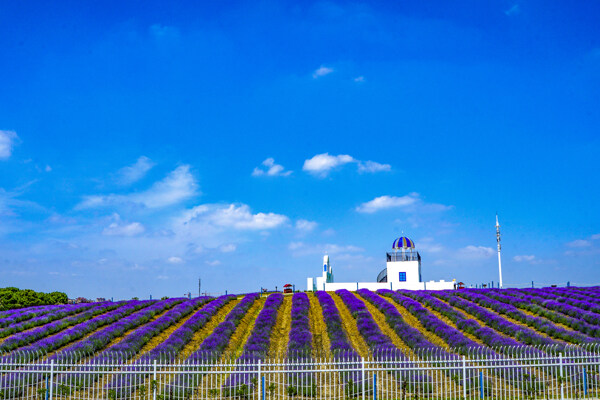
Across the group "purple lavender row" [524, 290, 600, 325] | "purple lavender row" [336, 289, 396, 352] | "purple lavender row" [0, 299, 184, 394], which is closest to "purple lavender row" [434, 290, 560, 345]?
"purple lavender row" [524, 290, 600, 325]

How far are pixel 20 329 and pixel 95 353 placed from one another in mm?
10023

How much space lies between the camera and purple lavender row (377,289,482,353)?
2873 centimetres

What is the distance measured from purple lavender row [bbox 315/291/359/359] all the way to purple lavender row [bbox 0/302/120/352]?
1713cm

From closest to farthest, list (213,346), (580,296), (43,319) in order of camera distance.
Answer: (213,346) → (43,319) → (580,296)

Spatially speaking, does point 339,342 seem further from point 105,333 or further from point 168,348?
point 105,333

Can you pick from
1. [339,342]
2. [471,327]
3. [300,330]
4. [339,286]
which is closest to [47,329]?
[300,330]

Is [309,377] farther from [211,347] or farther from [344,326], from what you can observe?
[344,326]

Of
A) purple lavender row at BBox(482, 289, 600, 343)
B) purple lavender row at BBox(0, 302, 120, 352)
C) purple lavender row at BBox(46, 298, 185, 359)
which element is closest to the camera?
purple lavender row at BBox(46, 298, 185, 359)

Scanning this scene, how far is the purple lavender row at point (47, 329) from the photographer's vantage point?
30.0 m

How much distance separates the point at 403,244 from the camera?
62594 mm

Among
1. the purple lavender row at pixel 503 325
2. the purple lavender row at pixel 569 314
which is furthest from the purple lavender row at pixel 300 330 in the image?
the purple lavender row at pixel 569 314

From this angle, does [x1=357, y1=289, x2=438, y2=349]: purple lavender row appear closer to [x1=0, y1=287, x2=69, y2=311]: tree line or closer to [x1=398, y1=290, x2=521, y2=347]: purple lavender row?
[x1=398, y1=290, x2=521, y2=347]: purple lavender row

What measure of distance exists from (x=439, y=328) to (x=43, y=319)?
27.4 metres

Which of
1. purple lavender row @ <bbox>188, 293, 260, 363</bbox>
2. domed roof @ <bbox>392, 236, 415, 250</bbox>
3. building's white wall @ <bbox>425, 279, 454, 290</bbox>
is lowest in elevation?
purple lavender row @ <bbox>188, 293, 260, 363</bbox>
